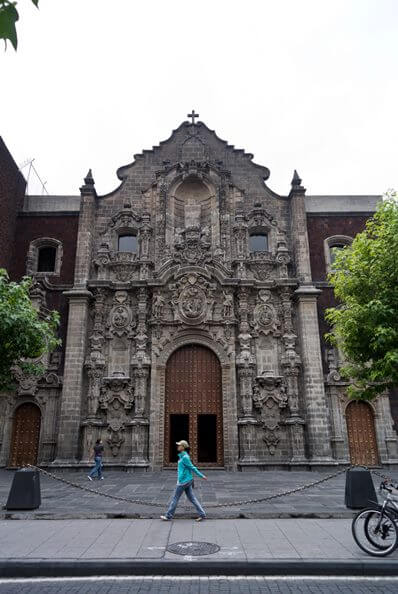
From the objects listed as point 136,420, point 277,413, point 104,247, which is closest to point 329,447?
point 277,413

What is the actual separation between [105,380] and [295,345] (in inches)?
350

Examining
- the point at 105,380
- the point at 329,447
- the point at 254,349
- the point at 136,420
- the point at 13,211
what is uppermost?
the point at 13,211

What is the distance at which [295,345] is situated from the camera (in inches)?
827

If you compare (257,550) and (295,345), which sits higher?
(295,345)

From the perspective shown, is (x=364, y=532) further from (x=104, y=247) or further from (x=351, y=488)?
(x=104, y=247)

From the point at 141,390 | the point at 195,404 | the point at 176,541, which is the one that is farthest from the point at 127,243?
the point at 176,541

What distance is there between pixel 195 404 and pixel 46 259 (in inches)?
423

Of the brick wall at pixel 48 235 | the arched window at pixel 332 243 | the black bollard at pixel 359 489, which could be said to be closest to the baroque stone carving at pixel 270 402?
the arched window at pixel 332 243

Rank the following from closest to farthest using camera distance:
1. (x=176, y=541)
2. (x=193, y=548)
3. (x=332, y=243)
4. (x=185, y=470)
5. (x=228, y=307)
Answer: (x=193, y=548) < (x=176, y=541) < (x=185, y=470) < (x=228, y=307) < (x=332, y=243)

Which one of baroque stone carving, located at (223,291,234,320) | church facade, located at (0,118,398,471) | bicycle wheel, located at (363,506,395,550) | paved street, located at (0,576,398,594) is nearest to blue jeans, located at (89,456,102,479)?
A: church facade, located at (0,118,398,471)

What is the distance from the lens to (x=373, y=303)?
12.9 m

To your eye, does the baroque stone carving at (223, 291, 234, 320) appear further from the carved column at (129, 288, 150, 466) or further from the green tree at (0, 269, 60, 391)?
the green tree at (0, 269, 60, 391)

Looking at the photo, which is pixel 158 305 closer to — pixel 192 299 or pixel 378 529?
pixel 192 299

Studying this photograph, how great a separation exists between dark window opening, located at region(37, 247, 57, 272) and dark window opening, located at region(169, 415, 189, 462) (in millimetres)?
9811
